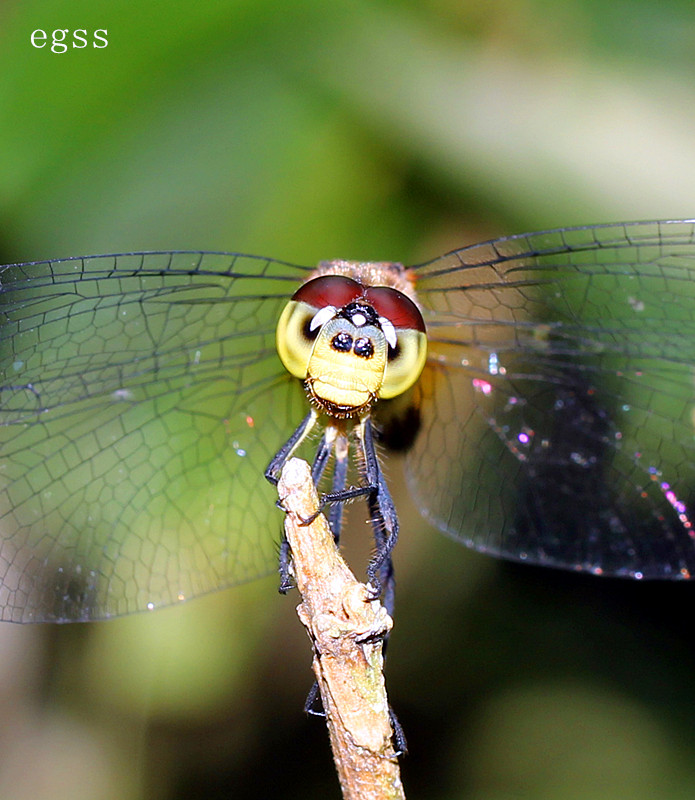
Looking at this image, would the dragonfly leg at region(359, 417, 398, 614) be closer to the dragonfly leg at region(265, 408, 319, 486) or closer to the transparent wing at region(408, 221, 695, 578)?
the dragonfly leg at region(265, 408, 319, 486)

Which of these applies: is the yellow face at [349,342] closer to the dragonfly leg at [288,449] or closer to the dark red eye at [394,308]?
the dark red eye at [394,308]

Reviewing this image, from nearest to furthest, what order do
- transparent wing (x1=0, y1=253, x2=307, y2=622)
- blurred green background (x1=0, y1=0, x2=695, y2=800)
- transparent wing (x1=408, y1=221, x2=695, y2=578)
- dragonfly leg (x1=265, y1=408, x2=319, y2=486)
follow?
dragonfly leg (x1=265, y1=408, x2=319, y2=486) → transparent wing (x1=0, y1=253, x2=307, y2=622) → transparent wing (x1=408, y1=221, x2=695, y2=578) → blurred green background (x1=0, y1=0, x2=695, y2=800)

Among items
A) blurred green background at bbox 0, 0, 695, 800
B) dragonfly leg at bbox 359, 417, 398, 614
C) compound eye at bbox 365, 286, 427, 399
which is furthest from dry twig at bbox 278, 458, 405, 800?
blurred green background at bbox 0, 0, 695, 800

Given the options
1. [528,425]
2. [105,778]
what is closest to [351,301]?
[528,425]

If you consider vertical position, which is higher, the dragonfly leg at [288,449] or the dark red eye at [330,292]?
the dark red eye at [330,292]

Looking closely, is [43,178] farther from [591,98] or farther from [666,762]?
[666,762]

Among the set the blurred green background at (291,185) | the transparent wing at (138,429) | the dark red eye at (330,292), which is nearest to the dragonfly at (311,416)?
the transparent wing at (138,429)
